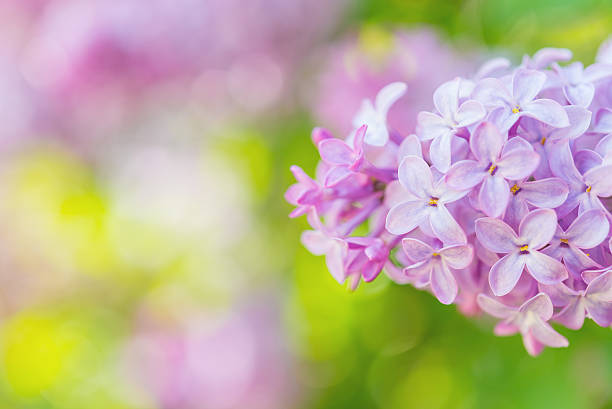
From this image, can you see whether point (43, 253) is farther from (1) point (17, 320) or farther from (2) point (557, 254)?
(2) point (557, 254)

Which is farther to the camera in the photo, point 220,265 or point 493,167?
point 220,265

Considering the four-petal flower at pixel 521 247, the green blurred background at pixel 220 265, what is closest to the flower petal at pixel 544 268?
the four-petal flower at pixel 521 247

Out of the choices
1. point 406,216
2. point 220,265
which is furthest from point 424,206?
point 220,265

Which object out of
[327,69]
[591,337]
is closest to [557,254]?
[591,337]

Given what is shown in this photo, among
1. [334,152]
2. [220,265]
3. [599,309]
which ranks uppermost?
[220,265]

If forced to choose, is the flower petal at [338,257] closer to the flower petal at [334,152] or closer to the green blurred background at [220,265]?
the flower petal at [334,152]

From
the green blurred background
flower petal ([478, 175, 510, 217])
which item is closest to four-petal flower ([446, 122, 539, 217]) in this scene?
flower petal ([478, 175, 510, 217])

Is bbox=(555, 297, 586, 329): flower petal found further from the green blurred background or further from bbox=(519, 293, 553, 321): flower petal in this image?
the green blurred background

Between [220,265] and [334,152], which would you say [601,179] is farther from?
[220,265]
